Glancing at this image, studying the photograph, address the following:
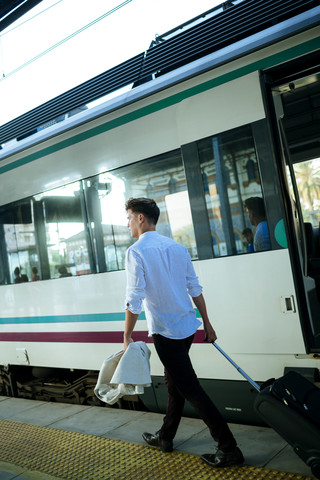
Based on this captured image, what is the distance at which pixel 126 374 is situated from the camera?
3242mm

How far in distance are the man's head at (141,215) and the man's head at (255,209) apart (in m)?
0.72

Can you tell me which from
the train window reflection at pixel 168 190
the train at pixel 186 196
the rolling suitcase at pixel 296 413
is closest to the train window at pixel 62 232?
the train at pixel 186 196

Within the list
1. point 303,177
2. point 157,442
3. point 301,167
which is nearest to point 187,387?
point 157,442

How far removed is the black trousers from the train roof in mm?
2095

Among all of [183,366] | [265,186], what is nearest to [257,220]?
[265,186]

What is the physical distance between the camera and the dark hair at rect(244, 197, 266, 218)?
3.66 m

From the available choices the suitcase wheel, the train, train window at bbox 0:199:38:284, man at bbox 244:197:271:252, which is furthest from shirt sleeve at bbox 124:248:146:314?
train window at bbox 0:199:38:284

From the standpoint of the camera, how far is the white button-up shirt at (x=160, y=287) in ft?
10.8

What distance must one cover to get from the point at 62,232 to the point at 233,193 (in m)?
2.09

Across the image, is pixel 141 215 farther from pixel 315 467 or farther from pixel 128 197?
pixel 315 467

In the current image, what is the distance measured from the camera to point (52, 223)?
17.3 ft

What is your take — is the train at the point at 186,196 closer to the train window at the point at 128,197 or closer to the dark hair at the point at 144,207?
the train window at the point at 128,197

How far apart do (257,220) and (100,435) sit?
228 cm

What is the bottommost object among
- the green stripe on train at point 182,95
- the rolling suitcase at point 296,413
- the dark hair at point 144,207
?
the rolling suitcase at point 296,413
